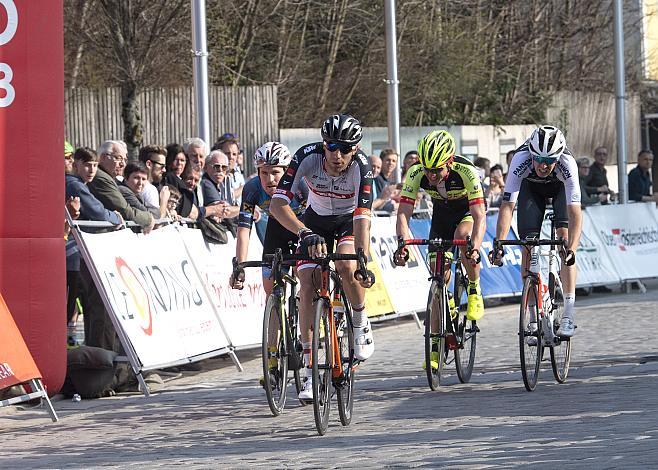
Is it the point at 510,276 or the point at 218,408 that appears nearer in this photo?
the point at 218,408

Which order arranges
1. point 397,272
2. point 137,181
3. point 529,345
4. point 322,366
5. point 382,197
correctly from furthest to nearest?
point 382,197, point 397,272, point 137,181, point 529,345, point 322,366

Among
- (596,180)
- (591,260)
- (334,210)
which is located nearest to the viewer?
(334,210)

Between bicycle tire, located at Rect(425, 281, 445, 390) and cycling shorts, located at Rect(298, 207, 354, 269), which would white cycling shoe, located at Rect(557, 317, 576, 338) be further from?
cycling shorts, located at Rect(298, 207, 354, 269)

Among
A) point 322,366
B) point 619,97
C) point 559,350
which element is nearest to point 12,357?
point 322,366

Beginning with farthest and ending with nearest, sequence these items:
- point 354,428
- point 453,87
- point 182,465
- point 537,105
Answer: point 537,105 < point 453,87 < point 354,428 < point 182,465

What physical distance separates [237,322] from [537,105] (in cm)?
3076

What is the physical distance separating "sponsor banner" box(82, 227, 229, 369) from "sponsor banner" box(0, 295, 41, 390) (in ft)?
4.96

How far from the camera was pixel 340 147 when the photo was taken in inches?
395

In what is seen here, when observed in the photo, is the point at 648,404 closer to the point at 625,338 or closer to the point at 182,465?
the point at 182,465

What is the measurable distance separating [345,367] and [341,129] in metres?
1.59

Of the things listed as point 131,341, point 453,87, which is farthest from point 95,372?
point 453,87

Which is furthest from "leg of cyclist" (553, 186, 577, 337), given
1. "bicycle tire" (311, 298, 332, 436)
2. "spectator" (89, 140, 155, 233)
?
"spectator" (89, 140, 155, 233)

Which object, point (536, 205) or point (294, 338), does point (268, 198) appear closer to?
point (294, 338)

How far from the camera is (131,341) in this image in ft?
38.9
